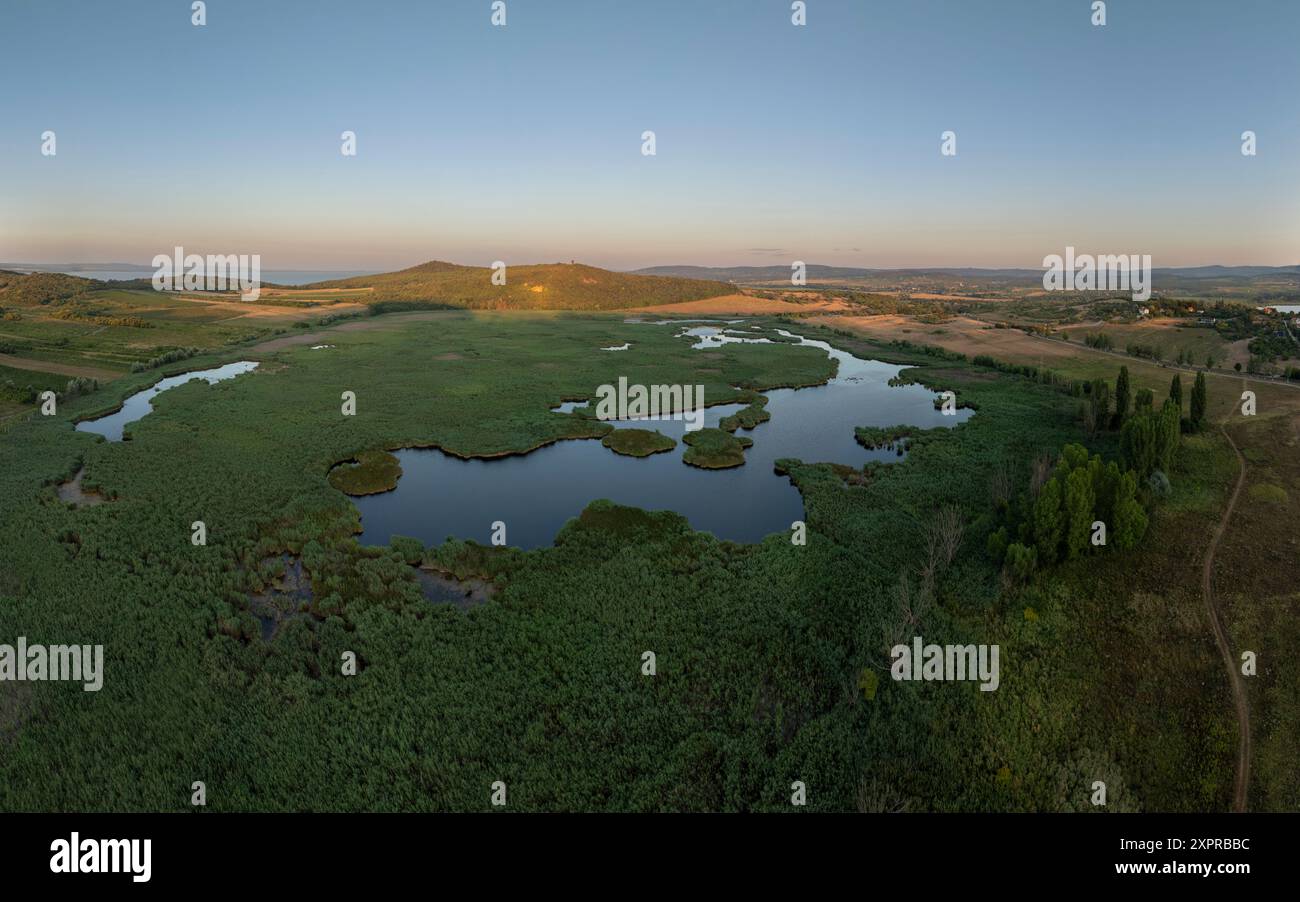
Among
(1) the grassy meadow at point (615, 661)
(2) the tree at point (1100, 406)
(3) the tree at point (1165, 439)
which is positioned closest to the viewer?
(1) the grassy meadow at point (615, 661)

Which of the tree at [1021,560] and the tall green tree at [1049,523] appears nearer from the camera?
the tree at [1021,560]

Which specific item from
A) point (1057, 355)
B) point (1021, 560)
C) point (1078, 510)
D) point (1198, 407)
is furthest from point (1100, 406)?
point (1057, 355)

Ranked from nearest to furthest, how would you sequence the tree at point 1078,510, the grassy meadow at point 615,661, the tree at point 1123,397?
the grassy meadow at point 615,661 → the tree at point 1078,510 → the tree at point 1123,397

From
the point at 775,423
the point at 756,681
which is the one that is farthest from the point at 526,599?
the point at 775,423

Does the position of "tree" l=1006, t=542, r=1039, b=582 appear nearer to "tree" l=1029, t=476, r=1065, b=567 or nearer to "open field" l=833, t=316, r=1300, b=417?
"tree" l=1029, t=476, r=1065, b=567

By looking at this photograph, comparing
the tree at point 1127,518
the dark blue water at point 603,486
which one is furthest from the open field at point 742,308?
the tree at point 1127,518

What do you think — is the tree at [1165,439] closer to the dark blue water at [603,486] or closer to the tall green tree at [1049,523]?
the tall green tree at [1049,523]
